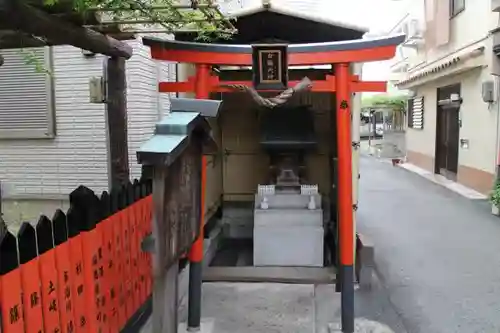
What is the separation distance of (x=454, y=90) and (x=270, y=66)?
14.4 metres

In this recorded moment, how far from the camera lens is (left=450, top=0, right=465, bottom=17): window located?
16.1 m

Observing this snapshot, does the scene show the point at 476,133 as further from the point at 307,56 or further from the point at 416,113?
the point at 307,56

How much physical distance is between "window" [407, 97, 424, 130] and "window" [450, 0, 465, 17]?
4860 millimetres

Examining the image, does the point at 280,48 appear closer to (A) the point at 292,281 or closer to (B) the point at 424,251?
(A) the point at 292,281

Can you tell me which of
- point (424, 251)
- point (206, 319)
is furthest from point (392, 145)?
point (206, 319)

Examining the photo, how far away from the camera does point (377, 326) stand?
534 centimetres

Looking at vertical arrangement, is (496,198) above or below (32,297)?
below

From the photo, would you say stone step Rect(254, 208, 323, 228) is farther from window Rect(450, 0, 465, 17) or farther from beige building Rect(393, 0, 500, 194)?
window Rect(450, 0, 465, 17)

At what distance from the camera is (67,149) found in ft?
26.4

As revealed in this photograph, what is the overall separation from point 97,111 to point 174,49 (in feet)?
11.4

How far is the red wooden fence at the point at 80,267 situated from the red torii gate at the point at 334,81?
2.42 ft

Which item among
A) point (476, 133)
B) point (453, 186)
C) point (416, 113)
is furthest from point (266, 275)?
point (416, 113)

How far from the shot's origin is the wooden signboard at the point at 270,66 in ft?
16.0

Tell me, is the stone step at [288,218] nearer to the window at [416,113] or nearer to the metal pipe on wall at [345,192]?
the metal pipe on wall at [345,192]
